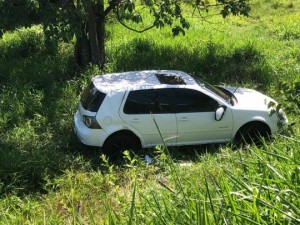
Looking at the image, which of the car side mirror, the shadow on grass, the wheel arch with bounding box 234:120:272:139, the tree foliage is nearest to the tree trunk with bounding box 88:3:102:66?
the tree foliage

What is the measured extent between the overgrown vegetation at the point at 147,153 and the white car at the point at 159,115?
30 centimetres

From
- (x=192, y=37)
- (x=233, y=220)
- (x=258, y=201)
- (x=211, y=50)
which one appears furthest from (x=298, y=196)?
(x=192, y=37)

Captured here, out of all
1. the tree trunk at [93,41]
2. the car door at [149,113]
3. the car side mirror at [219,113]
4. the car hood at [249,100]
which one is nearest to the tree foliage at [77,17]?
the tree trunk at [93,41]

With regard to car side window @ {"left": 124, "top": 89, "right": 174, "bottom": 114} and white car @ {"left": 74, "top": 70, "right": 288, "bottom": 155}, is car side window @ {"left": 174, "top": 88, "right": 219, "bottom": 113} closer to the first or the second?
white car @ {"left": 74, "top": 70, "right": 288, "bottom": 155}

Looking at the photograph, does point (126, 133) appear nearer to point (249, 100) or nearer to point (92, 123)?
point (92, 123)

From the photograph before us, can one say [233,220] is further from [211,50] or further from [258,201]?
[211,50]

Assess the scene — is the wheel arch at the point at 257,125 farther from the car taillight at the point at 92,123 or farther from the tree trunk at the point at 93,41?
the tree trunk at the point at 93,41

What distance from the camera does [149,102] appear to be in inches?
303

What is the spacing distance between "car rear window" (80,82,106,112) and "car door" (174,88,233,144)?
4.35ft

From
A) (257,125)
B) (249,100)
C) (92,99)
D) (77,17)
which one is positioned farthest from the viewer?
(77,17)

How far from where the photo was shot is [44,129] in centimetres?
878

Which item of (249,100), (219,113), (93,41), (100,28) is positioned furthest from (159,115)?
(100,28)

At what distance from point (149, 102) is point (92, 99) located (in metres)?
1.00

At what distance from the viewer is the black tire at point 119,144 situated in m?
7.71
